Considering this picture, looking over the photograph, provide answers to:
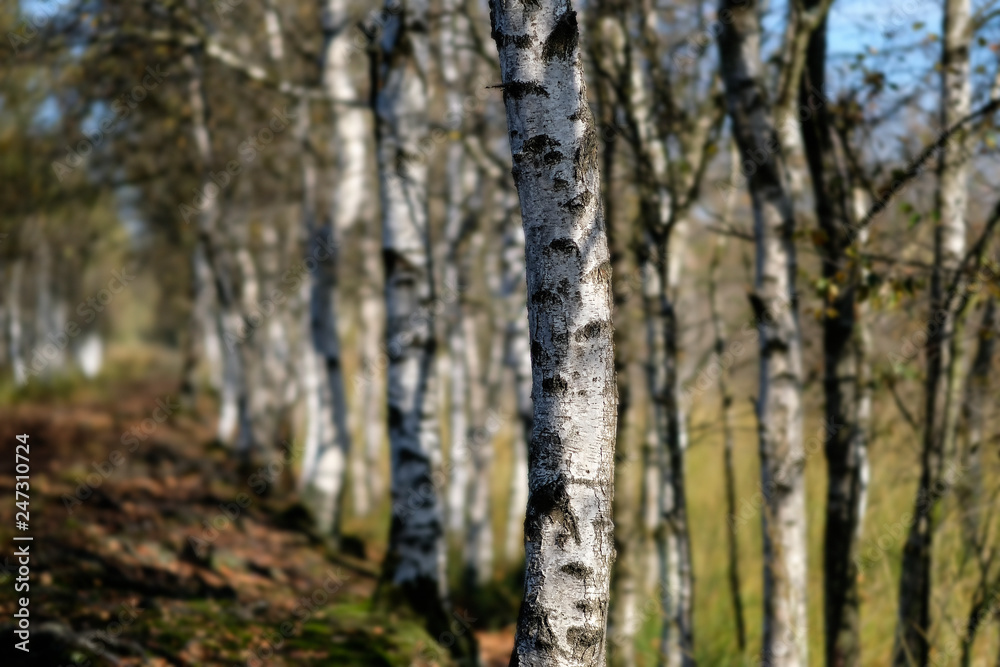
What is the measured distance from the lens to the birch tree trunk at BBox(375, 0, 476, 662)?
6.08 metres

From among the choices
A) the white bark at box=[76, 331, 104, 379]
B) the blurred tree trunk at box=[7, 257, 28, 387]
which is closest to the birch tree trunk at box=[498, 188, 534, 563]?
the blurred tree trunk at box=[7, 257, 28, 387]

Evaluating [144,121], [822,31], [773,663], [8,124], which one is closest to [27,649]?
[773,663]

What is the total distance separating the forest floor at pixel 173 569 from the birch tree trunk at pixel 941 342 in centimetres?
311

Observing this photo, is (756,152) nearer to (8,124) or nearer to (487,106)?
(487,106)

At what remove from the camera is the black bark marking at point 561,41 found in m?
2.70

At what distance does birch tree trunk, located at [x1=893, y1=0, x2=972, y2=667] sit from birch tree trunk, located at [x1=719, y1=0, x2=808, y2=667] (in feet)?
2.65

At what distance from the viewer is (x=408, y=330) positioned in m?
6.23

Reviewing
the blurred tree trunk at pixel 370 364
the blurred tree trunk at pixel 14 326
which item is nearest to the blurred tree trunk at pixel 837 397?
the blurred tree trunk at pixel 370 364

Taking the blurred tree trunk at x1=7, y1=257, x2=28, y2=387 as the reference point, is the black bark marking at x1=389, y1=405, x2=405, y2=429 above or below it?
below

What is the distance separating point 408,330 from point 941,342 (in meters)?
3.66

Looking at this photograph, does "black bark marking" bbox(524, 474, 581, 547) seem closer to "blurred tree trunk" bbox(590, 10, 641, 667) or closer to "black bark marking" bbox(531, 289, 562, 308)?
"black bark marking" bbox(531, 289, 562, 308)

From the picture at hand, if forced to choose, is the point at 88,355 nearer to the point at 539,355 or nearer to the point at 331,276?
the point at 331,276

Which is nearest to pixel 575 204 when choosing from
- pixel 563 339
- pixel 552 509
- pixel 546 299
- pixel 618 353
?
pixel 546 299

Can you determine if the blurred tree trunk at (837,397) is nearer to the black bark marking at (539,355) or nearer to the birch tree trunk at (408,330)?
the birch tree trunk at (408,330)
